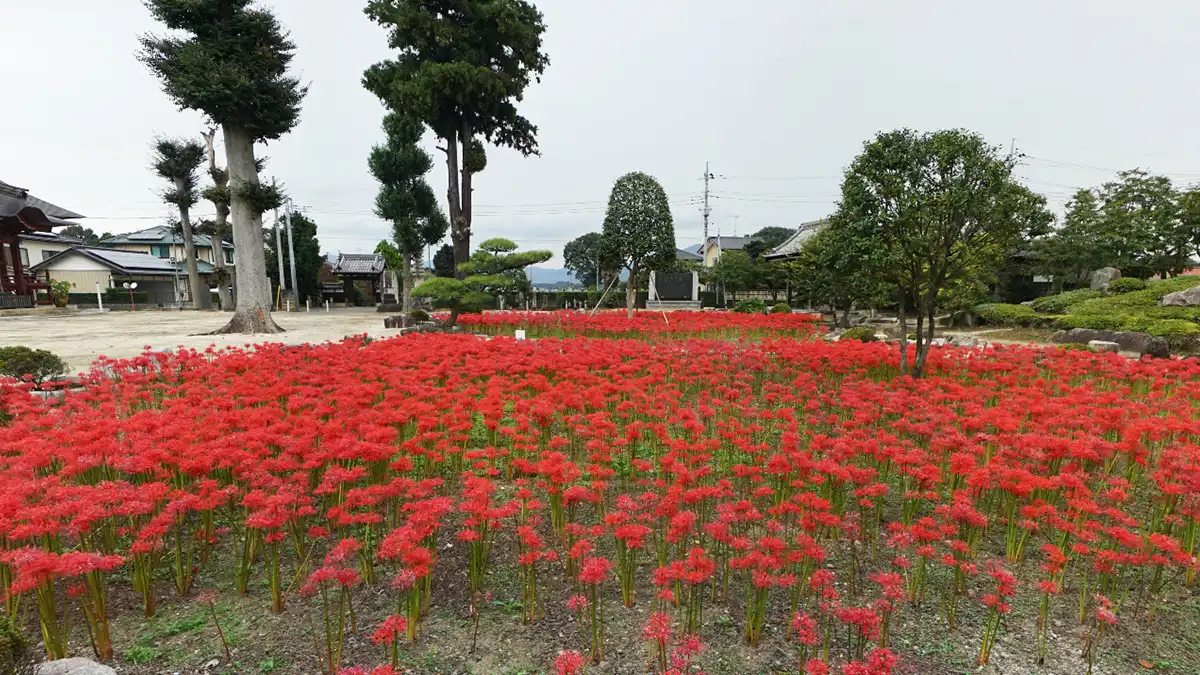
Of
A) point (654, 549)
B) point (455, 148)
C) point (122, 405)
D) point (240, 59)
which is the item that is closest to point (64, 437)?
point (122, 405)

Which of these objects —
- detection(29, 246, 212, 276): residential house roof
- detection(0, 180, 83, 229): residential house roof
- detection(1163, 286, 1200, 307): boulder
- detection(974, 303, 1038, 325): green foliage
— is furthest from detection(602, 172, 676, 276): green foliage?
detection(29, 246, 212, 276): residential house roof

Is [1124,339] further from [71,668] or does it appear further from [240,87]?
[240,87]

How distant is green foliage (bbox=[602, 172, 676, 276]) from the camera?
20.8m

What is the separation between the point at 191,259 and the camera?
129 ft

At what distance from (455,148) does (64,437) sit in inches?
872

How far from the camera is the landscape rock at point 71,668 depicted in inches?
95.7

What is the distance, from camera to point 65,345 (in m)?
16.0

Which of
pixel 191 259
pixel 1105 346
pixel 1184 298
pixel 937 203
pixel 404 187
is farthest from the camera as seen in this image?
pixel 191 259

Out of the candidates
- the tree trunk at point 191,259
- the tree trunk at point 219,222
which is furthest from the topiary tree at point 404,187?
the tree trunk at point 191,259

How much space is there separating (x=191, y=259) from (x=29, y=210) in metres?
9.66

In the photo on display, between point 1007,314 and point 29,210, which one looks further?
point 29,210

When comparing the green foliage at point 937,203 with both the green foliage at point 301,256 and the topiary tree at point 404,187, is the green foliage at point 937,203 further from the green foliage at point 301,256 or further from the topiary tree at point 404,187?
the green foliage at point 301,256

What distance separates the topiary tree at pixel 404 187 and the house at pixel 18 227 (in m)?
18.6

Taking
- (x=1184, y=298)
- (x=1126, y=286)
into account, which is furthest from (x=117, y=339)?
(x=1126, y=286)
